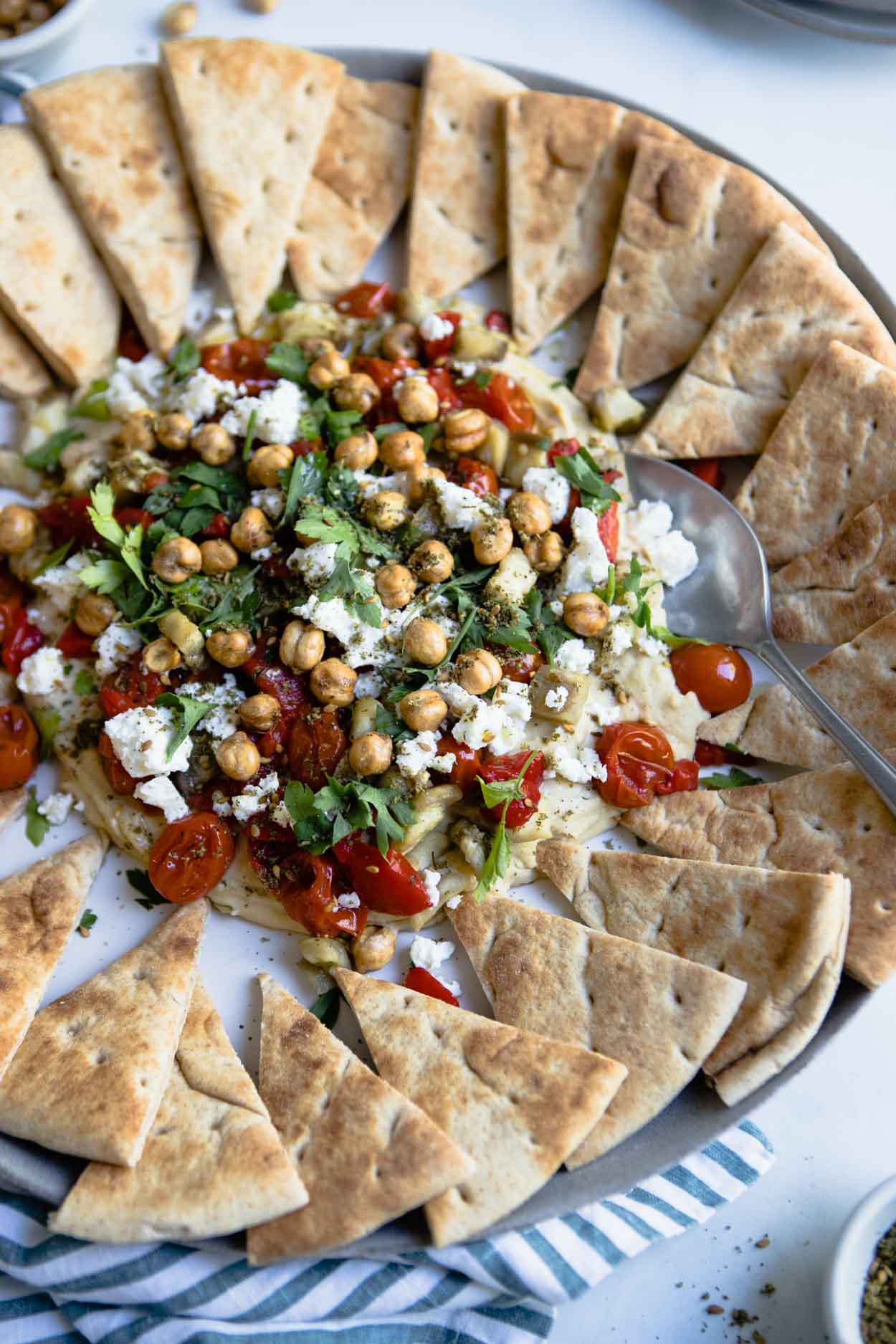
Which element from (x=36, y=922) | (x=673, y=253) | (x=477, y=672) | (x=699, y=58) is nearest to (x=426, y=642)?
(x=477, y=672)

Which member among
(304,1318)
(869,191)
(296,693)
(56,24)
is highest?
(869,191)

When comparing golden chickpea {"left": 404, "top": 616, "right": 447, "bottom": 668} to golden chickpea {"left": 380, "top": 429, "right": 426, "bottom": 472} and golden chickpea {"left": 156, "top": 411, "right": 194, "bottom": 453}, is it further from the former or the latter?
golden chickpea {"left": 156, "top": 411, "right": 194, "bottom": 453}

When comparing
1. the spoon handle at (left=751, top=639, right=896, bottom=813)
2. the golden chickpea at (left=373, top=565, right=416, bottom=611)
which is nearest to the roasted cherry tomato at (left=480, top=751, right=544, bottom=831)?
the golden chickpea at (left=373, top=565, right=416, bottom=611)

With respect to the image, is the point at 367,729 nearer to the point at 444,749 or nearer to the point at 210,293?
the point at 444,749

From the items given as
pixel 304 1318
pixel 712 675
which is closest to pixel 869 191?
pixel 712 675

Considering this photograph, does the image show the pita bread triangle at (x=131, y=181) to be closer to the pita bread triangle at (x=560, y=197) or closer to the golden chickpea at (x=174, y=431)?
the golden chickpea at (x=174, y=431)
